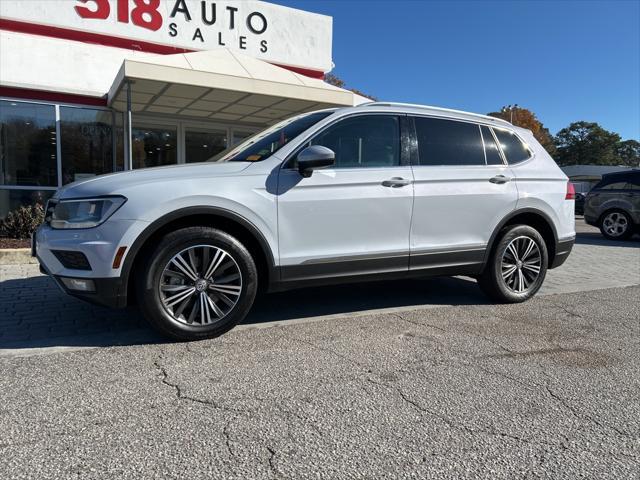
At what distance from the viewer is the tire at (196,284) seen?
3.58 meters

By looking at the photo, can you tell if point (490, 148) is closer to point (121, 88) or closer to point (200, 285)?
point (200, 285)

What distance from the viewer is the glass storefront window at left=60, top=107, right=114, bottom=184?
10.8 metres

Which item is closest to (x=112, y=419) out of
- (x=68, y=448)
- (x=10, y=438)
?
(x=68, y=448)

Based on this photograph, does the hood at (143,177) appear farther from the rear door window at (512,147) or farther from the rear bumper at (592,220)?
the rear bumper at (592,220)

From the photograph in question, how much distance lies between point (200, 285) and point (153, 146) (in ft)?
31.3

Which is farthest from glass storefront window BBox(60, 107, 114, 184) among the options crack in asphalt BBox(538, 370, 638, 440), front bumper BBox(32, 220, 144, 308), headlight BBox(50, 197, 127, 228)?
crack in asphalt BBox(538, 370, 638, 440)

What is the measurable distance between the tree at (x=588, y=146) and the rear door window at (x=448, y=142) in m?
94.1

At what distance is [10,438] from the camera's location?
235cm

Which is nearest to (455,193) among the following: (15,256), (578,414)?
→ (578,414)

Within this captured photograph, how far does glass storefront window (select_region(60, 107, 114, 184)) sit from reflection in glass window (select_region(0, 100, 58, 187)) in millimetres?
241

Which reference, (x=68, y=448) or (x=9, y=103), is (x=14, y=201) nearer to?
(x=9, y=103)

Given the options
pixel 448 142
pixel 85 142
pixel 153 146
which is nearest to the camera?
pixel 448 142

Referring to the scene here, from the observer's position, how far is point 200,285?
372 cm

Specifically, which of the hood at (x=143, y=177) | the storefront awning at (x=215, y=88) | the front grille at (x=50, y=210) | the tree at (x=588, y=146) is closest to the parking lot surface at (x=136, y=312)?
the front grille at (x=50, y=210)
